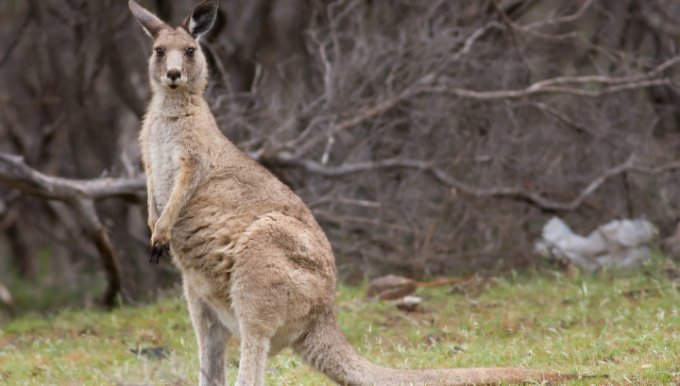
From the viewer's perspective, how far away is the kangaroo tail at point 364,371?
5.43m

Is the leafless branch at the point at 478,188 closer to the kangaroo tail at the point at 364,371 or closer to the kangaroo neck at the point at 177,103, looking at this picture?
the kangaroo neck at the point at 177,103

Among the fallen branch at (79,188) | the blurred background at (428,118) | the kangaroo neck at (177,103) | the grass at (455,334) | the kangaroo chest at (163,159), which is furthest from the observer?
the blurred background at (428,118)

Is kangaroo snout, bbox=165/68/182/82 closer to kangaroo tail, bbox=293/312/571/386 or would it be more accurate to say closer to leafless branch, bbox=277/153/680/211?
kangaroo tail, bbox=293/312/571/386

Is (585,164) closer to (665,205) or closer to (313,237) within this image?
(665,205)

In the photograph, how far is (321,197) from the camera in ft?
34.7

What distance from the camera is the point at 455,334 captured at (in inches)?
314

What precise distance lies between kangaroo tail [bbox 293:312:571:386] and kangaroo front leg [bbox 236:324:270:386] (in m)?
0.28

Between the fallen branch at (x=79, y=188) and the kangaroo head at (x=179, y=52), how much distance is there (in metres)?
3.13

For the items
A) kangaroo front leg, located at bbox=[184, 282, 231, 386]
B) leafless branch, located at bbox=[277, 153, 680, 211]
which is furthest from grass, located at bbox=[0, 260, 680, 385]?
leafless branch, located at bbox=[277, 153, 680, 211]

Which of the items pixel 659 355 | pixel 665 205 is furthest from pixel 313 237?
pixel 665 205

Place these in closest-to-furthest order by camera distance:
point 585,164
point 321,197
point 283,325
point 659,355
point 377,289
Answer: point 283,325, point 659,355, point 377,289, point 321,197, point 585,164

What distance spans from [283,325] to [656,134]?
24.9ft

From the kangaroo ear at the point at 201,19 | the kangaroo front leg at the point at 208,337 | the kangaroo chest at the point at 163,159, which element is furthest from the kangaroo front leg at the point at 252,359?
the kangaroo ear at the point at 201,19

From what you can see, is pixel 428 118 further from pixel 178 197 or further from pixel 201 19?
pixel 178 197
